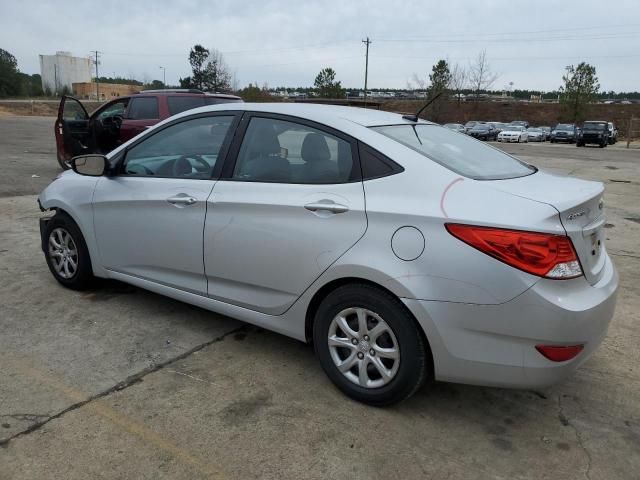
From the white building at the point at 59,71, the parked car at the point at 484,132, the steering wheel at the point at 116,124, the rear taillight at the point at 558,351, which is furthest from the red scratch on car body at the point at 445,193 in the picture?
the white building at the point at 59,71

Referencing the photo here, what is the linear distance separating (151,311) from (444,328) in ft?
8.18

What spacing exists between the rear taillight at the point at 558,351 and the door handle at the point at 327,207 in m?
1.15

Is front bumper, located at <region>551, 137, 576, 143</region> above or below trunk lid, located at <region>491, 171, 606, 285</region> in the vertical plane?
above

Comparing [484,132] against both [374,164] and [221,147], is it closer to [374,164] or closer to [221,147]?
[221,147]

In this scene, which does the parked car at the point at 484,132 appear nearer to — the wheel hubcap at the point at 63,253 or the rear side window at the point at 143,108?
A: the rear side window at the point at 143,108

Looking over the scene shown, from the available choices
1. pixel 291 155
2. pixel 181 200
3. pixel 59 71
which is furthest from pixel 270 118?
pixel 59 71

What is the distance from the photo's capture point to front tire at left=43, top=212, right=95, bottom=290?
4273 mm

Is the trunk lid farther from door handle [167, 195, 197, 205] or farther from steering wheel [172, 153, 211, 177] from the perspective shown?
steering wheel [172, 153, 211, 177]

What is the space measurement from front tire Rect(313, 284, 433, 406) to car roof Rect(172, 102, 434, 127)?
999mm

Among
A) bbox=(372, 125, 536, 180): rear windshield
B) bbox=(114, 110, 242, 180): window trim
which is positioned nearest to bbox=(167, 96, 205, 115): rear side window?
bbox=(114, 110, 242, 180): window trim

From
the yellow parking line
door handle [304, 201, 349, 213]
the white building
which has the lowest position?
the yellow parking line

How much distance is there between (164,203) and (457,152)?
6.32 ft

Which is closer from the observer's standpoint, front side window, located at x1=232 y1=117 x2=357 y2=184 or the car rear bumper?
the car rear bumper

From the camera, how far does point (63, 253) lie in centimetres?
443
